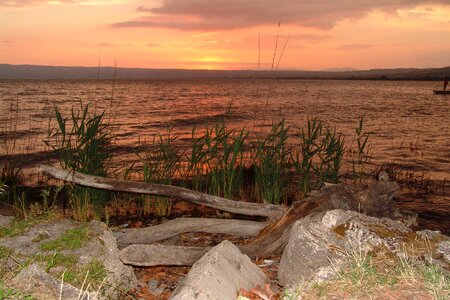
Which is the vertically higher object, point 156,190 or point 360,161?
point 360,161

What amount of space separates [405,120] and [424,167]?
13462 mm

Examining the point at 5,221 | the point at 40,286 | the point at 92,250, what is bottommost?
the point at 5,221

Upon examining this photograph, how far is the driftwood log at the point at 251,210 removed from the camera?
472cm

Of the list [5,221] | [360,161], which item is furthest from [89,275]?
[360,161]

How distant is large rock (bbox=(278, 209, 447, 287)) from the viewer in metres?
3.90

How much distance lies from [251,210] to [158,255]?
182 centimetres

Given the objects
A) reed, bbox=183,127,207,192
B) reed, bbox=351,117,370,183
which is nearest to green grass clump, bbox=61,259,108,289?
reed, bbox=183,127,207,192

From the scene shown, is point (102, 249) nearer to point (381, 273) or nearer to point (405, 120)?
→ point (381, 273)

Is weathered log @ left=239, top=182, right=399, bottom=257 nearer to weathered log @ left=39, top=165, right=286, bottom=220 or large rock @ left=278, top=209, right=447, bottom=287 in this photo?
weathered log @ left=39, top=165, right=286, bottom=220

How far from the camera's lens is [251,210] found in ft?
19.9

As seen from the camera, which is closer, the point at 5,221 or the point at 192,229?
the point at 5,221

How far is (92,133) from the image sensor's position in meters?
6.70

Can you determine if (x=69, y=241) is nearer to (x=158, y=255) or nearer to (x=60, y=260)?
(x=60, y=260)

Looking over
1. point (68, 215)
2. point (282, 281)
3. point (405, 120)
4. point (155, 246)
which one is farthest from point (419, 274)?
point (405, 120)
